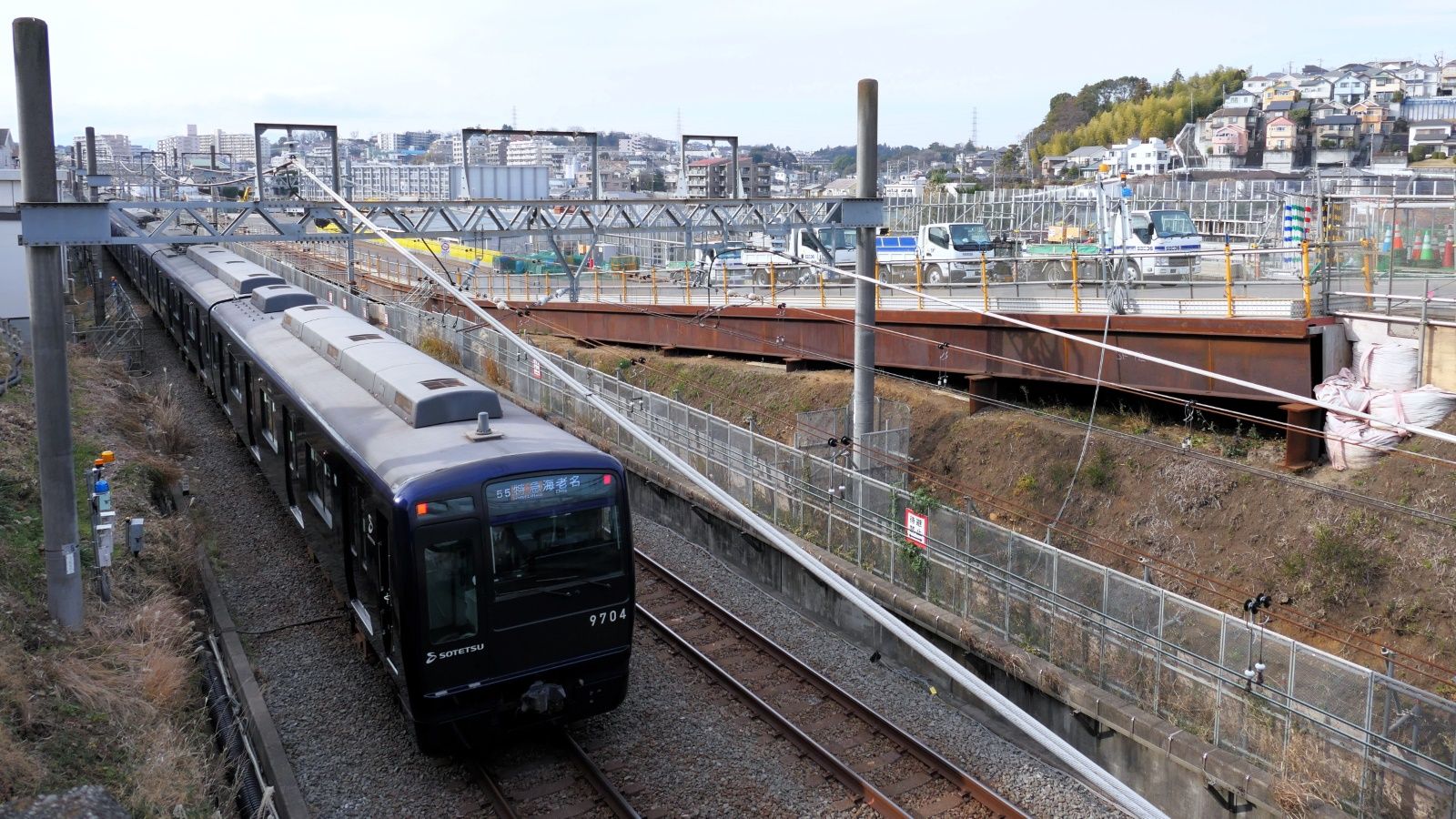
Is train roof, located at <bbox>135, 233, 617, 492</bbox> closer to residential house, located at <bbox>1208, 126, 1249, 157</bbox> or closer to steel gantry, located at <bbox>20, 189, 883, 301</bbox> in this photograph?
steel gantry, located at <bbox>20, 189, 883, 301</bbox>

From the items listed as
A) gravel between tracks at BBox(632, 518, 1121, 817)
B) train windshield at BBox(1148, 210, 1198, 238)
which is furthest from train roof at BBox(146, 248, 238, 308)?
train windshield at BBox(1148, 210, 1198, 238)

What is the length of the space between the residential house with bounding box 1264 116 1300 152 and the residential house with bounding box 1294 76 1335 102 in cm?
3998

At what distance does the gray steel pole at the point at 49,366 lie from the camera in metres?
10.2

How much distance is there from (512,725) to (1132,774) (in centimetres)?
526

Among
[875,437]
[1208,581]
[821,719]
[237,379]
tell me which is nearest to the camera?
[821,719]

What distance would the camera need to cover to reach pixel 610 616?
9352mm

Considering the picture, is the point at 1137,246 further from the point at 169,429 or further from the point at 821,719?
the point at 169,429

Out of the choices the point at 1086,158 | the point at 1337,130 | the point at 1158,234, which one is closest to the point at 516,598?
the point at 1158,234

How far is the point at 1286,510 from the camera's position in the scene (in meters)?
13.1

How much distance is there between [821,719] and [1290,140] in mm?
101965

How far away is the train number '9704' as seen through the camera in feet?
30.4

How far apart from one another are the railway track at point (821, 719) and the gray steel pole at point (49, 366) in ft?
19.0

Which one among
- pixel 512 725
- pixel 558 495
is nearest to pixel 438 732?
pixel 512 725

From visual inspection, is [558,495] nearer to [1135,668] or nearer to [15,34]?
[1135,668]
